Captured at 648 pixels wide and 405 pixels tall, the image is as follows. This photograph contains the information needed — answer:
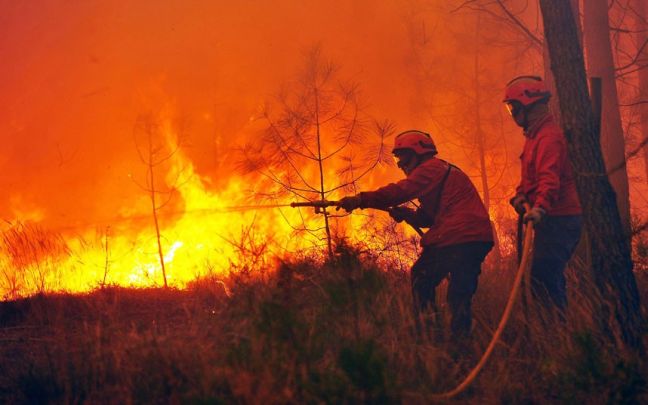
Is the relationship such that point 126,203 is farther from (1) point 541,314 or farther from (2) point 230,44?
(1) point 541,314

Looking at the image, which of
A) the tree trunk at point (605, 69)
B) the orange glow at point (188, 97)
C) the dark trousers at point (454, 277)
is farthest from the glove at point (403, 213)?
the orange glow at point (188, 97)

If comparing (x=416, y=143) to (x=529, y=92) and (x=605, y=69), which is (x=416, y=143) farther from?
(x=605, y=69)

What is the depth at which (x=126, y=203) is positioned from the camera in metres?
13.7

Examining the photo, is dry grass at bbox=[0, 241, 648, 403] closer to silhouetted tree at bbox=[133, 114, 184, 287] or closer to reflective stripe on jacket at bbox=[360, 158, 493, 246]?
reflective stripe on jacket at bbox=[360, 158, 493, 246]

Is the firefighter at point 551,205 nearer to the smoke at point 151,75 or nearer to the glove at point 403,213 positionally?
the glove at point 403,213

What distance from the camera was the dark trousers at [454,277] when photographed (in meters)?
5.16

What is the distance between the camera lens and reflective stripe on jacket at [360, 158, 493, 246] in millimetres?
5281

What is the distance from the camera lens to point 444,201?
17.7 feet

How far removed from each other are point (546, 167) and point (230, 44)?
13359mm

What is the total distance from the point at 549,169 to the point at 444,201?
0.87m

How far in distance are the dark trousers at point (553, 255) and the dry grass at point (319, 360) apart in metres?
0.20

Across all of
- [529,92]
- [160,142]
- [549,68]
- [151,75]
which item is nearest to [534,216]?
[529,92]

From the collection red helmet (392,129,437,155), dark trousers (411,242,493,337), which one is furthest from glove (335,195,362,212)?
dark trousers (411,242,493,337)

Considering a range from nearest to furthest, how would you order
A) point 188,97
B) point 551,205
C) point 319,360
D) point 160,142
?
point 319,360 → point 551,205 → point 160,142 → point 188,97
